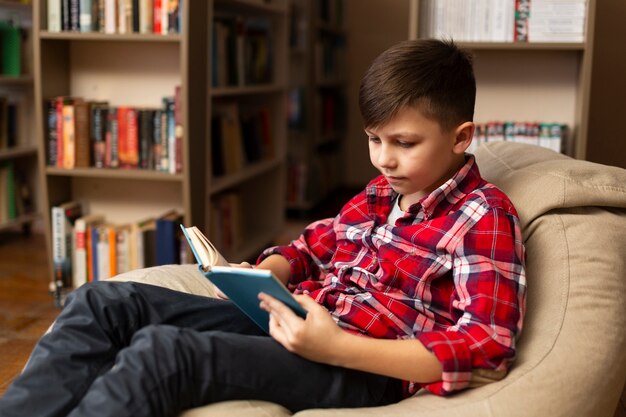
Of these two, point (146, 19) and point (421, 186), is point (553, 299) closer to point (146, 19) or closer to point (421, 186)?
point (421, 186)

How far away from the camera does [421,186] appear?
4.72 feet

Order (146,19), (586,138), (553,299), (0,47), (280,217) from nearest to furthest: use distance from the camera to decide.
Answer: (553,299) → (586,138) → (146,19) → (0,47) → (280,217)

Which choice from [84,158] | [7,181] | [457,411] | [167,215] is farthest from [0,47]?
[457,411]

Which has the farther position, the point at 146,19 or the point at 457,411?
the point at 146,19

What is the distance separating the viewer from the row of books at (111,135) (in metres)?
2.92

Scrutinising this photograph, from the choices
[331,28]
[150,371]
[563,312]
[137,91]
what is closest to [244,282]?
[150,371]

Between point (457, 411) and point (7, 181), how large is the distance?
3206mm

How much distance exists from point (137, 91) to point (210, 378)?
206cm

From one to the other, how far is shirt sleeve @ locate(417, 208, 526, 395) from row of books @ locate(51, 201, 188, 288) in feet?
5.98

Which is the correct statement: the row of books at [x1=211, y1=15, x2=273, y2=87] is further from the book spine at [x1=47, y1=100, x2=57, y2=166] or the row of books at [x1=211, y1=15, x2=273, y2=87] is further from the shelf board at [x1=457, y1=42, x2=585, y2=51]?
the shelf board at [x1=457, y1=42, x2=585, y2=51]

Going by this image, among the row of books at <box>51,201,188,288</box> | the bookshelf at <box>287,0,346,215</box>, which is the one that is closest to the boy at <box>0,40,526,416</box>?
the row of books at <box>51,201,188,288</box>

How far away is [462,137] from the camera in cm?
144

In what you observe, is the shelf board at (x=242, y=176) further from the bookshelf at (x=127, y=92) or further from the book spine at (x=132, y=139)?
the book spine at (x=132, y=139)

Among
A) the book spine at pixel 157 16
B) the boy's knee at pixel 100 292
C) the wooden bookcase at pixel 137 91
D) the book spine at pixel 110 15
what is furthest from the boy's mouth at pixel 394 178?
the book spine at pixel 110 15
